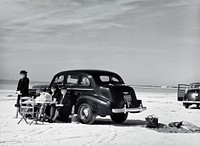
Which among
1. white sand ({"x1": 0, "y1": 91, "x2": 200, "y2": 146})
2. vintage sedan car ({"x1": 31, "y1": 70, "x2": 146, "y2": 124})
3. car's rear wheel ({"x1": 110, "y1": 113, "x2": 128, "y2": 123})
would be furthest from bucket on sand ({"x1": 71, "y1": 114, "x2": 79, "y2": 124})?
car's rear wheel ({"x1": 110, "y1": 113, "x2": 128, "y2": 123})

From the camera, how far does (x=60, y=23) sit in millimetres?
6363

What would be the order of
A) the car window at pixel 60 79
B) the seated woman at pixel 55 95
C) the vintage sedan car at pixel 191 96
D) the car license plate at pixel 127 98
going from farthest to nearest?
the vintage sedan car at pixel 191 96, the car window at pixel 60 79, the seated woman at pixel 55 95, the car license plate at pixel 127 98

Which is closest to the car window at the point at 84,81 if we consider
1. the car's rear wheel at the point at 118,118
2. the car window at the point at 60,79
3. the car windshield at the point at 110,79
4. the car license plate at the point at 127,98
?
the car windshield at the point at 110,79

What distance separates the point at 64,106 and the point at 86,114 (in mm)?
407

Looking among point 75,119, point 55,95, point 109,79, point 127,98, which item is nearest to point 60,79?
point 55,95

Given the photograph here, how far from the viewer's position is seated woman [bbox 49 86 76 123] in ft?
23.5

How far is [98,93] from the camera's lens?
23.2ft

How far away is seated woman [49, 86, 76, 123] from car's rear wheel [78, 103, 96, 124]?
19 centimetres

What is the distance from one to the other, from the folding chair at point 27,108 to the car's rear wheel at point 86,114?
2.57 ft

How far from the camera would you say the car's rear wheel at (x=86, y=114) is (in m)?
7.01

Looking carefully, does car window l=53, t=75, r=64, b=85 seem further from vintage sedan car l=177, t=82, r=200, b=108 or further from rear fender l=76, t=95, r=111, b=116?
vintage sedan car l=177, t=82, r=200, b=108

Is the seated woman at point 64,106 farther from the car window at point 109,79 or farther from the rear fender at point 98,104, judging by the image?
the car window at point 109,79

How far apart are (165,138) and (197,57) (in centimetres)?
140

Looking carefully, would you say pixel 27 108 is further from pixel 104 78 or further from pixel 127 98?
pixel 127 98
